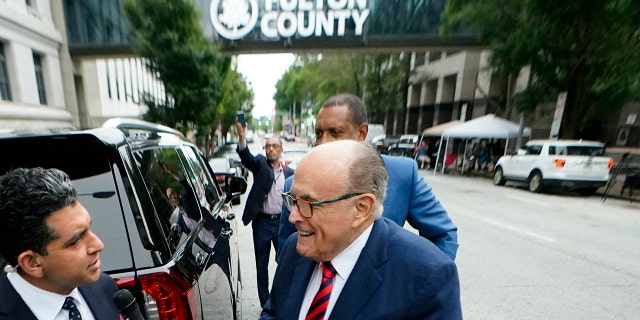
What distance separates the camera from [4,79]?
11.4 meters

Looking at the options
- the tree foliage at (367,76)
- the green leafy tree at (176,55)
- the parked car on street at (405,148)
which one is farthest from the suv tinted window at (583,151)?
the tree foliage at (367,76)

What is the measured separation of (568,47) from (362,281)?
14682mm

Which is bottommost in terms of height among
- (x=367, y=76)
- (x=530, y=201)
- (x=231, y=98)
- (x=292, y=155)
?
(x=530, y=201)

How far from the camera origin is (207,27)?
14969 millimetres

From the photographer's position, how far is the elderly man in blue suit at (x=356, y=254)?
97 centimetres

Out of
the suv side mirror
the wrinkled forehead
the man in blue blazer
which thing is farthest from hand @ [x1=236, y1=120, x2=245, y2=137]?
the man in blue blazer

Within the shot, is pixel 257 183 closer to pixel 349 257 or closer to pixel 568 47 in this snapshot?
pixel 349 257

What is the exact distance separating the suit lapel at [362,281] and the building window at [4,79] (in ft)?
51.3

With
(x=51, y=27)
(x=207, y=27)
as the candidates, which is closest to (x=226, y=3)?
(x=207, y=27)

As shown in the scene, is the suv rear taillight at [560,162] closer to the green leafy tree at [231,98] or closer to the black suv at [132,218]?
the black suv at [132,218]

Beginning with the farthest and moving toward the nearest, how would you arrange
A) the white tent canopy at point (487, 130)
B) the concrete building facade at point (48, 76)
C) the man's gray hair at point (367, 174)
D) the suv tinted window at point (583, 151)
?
the white tent canopy at point (487, 130), the concrete building facade at point (48, 76), the suv tinted window at point (583, 151), the man's gray hair at point (367, 174)

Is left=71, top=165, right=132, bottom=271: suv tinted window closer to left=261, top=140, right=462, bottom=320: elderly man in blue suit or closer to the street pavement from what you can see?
left=261, top=140, right=462, bottom=320: elderly man in blue suit

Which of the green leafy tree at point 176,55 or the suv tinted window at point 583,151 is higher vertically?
the green leafy tree at point 176,55

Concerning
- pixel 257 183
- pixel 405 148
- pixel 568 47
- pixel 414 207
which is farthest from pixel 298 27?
pixel 414 207
